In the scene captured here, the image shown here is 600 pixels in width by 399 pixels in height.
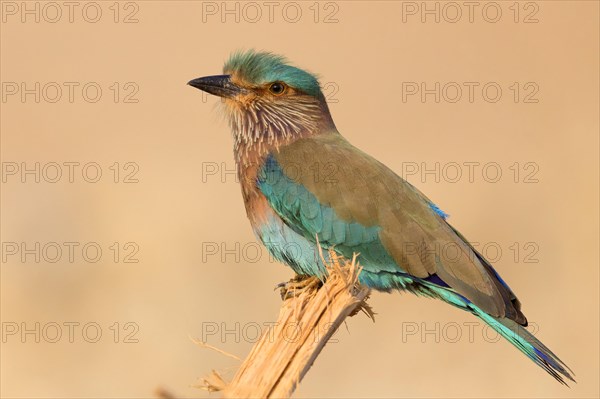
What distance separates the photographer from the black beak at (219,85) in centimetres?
725

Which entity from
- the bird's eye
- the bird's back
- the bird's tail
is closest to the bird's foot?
the bird's back

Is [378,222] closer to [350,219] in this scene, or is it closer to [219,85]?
[350,219]

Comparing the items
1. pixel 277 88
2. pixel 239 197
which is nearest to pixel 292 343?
pixel 277 88

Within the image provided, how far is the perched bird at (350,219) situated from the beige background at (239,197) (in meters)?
0.60

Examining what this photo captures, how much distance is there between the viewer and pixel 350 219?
6523 millimetres

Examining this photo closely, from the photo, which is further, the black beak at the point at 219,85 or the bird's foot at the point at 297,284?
the black beak at the point at 219,85

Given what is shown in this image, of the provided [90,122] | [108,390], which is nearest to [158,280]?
[108,390]

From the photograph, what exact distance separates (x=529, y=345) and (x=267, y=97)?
7.94 feet

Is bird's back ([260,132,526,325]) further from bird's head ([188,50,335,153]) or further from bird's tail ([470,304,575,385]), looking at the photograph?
bird's head ([188,50,335,153])

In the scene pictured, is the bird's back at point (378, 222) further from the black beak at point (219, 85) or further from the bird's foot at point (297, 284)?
the black beak at point (219, 85)

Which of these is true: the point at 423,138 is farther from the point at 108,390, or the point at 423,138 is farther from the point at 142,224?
the point at 108,390

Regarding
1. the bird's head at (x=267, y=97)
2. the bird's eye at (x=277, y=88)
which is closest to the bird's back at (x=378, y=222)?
the bird's head at (x=267, y=97)

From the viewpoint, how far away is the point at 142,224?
1001 cm

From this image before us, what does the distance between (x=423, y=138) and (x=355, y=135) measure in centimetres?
68
